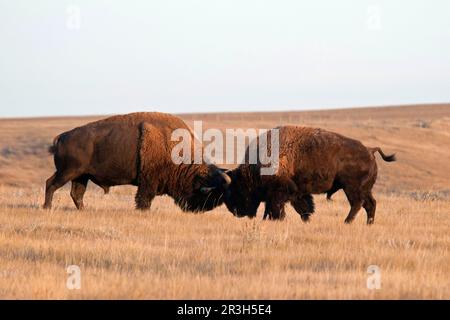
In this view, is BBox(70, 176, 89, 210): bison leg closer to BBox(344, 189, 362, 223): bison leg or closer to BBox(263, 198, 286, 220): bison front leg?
BBox(263, 198, 286, 220): bison front leg

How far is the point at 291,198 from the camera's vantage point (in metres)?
13.2

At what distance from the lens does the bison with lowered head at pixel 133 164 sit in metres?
13.8

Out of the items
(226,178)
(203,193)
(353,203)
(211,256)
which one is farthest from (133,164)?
(211,256)

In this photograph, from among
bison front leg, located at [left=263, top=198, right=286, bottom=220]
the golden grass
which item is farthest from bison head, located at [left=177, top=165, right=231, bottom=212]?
bison front leg, located at [left=263, top=198, right=286, bottom=220]

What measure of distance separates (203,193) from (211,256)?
17.5ft

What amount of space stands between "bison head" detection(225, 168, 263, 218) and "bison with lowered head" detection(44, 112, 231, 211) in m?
0.17

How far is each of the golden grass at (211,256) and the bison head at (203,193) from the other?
74 cm

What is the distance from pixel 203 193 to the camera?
1413cm

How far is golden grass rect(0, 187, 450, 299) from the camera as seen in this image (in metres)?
6.88

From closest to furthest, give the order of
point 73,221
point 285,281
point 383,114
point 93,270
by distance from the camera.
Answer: point 285,281 → point 93,270 → point 73,221 → point 383,114

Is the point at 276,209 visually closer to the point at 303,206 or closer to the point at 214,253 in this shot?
the point at 303,206

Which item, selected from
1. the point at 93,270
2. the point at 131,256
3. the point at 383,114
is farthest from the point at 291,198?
the point at 383,114

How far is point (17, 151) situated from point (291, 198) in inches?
1179
